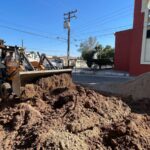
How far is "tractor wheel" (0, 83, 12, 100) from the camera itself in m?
6.93

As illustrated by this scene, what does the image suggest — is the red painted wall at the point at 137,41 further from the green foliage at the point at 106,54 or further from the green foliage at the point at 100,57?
the green foliage at the point at 106,54

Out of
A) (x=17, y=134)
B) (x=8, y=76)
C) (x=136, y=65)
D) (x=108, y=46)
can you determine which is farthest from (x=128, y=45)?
(x=17, y=134)

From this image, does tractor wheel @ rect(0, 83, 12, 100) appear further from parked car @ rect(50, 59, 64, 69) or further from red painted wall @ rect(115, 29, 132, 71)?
red painted wall @ rect(115, 29, 132, 71)

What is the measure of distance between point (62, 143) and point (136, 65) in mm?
20815

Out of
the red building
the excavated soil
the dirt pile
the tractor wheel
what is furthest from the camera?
the red building

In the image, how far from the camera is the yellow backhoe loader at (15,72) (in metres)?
6.72

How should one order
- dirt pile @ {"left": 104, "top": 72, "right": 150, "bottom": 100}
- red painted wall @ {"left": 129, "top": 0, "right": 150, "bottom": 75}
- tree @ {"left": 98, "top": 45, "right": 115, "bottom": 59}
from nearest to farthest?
Answer: 1. dirt pile @ {"left": 104, "top": 72, "right": 150, "bottom": 100}
2. red painted wall @ {"left": 129, "top": 0, "right": 150, "bottom": 75}
3. tree @ {"left": 98, "top": 45, "right": 115, "bottom": 59}

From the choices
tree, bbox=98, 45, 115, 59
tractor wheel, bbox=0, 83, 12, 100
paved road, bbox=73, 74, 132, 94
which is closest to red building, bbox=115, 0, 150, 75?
paved road, bbox=73, 74, 132, 94

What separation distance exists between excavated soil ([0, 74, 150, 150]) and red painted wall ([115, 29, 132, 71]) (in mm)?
23204

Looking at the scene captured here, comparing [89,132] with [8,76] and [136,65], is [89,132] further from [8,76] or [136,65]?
[136,65]

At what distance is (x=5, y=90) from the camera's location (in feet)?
23.0

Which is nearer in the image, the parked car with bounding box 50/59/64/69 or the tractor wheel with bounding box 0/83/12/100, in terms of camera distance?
the tractor wheel with bounding box 0/83/12/100

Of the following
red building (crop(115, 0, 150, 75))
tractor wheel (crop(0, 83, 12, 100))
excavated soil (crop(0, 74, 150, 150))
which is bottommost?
excavated soil (crop(0, 74, 150, 150))

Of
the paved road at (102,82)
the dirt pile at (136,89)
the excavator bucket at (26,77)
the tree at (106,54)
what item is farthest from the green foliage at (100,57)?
the excavator bucket at (26,77)
